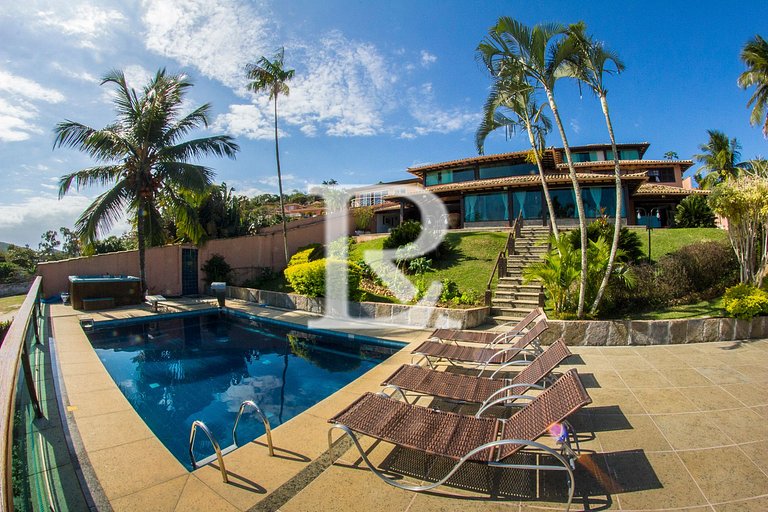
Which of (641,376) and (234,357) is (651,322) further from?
(234,357)

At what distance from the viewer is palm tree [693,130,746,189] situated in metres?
29.3

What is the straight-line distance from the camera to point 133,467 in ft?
11.8

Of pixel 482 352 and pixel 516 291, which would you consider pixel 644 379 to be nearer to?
pixel 482 352

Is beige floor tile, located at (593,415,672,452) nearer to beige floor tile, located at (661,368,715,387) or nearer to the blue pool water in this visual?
beige floor tile, located at (661,368,715,387)

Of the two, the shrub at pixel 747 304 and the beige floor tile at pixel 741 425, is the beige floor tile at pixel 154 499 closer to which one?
the beige floor tile at pixel 741 425

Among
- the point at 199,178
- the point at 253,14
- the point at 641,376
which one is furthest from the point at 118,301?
the point at 641,376

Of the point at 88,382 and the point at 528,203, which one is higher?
the point at 528,203

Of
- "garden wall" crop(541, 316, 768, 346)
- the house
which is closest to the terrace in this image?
"garden wall" crop(541, 316, 768, 346)

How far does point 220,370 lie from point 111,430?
3720 millimetres

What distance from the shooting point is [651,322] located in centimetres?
762

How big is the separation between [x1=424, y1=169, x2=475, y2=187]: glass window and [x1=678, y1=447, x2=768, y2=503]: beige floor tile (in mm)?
24406

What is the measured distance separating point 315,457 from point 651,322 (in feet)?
24.1

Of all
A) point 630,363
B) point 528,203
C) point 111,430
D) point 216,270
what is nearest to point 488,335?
point 630,363

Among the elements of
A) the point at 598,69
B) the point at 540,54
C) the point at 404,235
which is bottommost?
the point at 404,235
